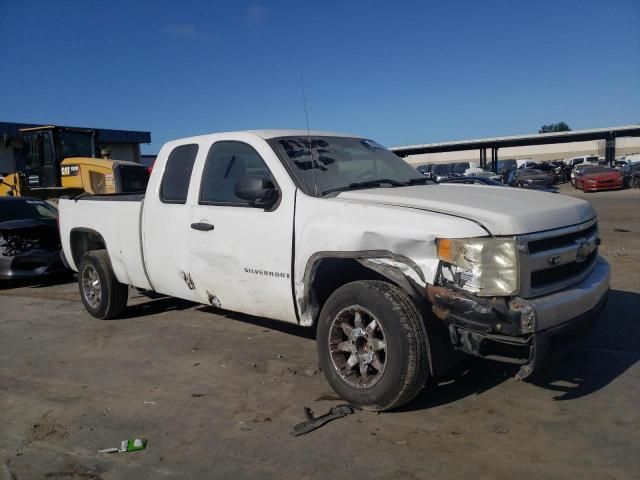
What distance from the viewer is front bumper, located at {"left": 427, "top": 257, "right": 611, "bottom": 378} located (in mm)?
3203

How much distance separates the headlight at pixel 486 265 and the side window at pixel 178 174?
272 centimetres

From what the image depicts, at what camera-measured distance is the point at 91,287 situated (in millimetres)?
6617

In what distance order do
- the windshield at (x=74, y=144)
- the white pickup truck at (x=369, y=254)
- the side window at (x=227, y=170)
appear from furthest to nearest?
the windshield at (x=74, y=144)
the side window at (x=227, y=170)
the white pickup truck at (x=369, y=254)

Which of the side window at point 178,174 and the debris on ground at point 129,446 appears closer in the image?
the debris on ground at point 129,446

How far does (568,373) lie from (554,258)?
130 centimetres

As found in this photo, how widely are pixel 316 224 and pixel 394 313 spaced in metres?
0.88

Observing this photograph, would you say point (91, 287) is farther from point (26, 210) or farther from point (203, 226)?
Answer: point (26, 210)

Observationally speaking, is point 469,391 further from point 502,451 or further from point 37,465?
point 37,465

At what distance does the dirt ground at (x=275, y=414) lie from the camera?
316 cm

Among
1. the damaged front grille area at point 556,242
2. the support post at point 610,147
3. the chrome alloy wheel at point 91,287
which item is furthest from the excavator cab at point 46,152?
the support post at point 610,147

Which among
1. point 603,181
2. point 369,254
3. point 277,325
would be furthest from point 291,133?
point 603,181

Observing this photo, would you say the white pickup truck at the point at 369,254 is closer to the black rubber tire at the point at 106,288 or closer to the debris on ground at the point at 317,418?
the debris on ground at the point at 317,418

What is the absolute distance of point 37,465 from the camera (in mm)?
3283

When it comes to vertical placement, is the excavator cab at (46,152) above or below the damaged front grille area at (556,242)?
above
